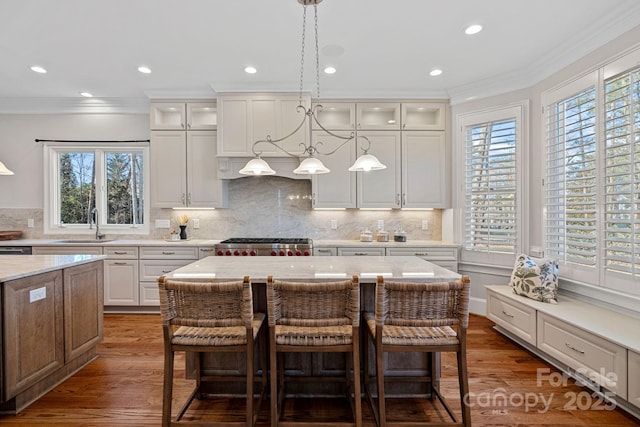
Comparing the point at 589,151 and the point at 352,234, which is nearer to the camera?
the point at 589,151

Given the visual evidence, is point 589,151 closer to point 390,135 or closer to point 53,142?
point 390,135

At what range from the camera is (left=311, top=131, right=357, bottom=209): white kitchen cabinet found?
13.0ft

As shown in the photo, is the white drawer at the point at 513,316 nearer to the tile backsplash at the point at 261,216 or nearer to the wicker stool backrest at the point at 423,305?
the wicker stool backrest at the point at 423,305

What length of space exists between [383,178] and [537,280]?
2009mm

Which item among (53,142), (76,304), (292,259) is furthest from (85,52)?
(292,259)

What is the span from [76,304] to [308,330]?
1.99 meters

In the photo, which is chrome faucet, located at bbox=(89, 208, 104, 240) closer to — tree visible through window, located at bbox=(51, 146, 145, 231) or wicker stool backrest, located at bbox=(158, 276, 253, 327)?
tree visible through window, located at bbox=(51, 146, 145, 231)

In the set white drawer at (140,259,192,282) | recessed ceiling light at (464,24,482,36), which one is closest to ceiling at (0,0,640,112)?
→ recessed ceiling light at (464,24,482,36)

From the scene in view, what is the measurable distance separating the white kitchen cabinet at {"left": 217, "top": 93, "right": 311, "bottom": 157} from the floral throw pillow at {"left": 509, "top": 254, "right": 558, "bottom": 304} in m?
2.75

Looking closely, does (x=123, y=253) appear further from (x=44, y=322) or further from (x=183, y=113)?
(x=183, y=113)

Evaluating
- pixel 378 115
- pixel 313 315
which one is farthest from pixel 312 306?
pixel 378 115

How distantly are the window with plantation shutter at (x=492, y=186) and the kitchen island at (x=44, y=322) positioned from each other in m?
3.99

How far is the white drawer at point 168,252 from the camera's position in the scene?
12.4 ft

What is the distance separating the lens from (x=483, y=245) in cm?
363
